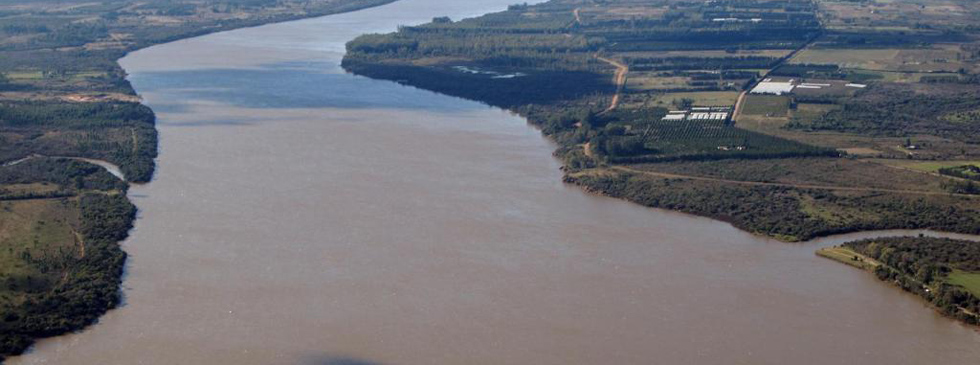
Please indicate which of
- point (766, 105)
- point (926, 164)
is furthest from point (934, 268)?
point (766, 105)

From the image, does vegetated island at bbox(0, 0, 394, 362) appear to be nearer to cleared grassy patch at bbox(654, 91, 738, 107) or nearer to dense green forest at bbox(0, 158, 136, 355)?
dense green forest at bbox(0, 158, 136, 355)

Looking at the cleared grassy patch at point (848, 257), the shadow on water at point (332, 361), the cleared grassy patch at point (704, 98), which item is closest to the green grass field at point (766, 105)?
the cleared grassy patch at point (704, 98)

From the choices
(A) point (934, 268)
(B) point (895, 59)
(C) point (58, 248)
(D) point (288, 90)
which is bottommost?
(A) point (934, 268)

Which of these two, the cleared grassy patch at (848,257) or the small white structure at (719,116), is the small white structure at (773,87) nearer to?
the small white structure at (719,116)

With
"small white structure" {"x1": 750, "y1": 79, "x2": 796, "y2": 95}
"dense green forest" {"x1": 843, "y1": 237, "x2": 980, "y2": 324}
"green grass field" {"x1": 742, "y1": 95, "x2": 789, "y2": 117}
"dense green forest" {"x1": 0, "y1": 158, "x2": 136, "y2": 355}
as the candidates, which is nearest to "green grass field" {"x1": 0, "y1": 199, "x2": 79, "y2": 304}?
"dense green forest" {"x1": 0, "y1": 158, "x2": 136, "y2": 355}

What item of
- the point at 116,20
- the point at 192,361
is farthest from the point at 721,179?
the point at 116,20

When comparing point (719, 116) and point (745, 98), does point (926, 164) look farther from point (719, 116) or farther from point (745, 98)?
point (745, 98)

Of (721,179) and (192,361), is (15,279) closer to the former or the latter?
(192,361)
